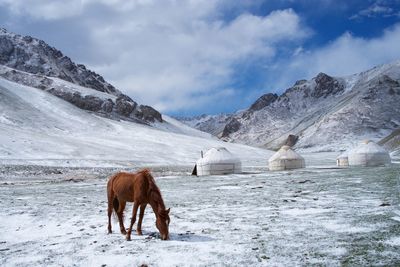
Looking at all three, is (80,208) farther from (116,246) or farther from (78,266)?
(78,266)

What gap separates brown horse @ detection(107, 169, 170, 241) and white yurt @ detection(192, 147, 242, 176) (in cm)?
3582

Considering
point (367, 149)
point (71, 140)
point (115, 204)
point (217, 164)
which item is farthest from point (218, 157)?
point (71, 140)

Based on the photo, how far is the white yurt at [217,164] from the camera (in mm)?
46688

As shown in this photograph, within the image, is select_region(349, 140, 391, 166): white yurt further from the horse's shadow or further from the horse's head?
the horse's head

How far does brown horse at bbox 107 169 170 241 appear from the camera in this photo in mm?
9812

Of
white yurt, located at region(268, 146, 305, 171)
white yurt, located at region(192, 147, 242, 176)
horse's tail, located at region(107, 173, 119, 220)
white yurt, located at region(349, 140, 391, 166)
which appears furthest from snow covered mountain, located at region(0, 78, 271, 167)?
horse's tail, located at region(107, 173, 119, 220)

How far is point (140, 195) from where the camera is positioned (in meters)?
10.0

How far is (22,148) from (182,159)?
Answer: 32.8 meters

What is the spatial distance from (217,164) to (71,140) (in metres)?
52.6

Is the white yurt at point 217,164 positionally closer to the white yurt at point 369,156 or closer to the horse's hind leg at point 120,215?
the white yurt at point 369,156

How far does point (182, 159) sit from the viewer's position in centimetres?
8931

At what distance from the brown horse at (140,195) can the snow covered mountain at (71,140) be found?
53217mm

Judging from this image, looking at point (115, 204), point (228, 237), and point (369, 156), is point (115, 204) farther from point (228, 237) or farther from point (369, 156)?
point (369, 156)

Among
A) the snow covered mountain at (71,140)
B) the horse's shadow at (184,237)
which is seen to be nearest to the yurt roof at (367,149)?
the snow covered mountain at (71,140)
